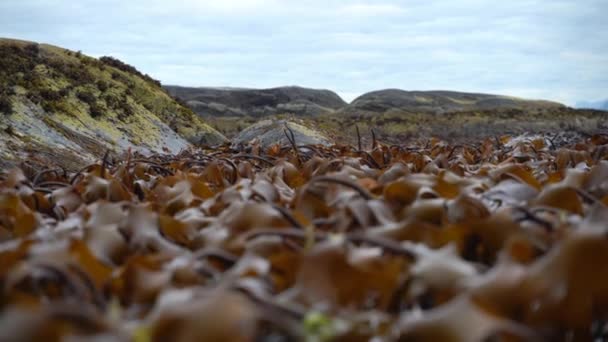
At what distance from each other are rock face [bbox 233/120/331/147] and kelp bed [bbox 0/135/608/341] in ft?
13.5

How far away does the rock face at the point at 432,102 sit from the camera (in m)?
55.8

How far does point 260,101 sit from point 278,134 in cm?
5649

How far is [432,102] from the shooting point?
67.2 meters

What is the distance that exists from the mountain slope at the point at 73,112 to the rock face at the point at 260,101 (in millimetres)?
42948

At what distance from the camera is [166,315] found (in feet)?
2.09

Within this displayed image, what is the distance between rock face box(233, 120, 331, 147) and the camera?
218 inches

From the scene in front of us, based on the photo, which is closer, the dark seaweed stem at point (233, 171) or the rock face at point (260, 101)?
the dark seaweed stem at point (233, 171)

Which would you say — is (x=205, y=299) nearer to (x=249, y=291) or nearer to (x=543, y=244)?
(x=249, y=291)

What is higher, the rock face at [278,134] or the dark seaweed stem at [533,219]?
the dark seaweed stem at [533,219]

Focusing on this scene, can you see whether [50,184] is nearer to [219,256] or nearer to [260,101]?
[219,256]

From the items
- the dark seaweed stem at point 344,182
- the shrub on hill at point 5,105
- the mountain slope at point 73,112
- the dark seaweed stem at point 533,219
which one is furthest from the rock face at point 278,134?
the dark seaweed stem at point 533,219

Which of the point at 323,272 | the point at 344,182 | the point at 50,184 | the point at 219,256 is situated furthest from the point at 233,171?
the point at 323,272

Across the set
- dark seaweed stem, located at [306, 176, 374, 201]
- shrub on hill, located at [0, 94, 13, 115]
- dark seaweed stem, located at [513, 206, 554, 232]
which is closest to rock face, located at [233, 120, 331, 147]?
shrub on hill, located at [0, 94, 13, 115]

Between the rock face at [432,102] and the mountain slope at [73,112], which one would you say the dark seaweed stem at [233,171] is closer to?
the mountain slope at [73,112]
